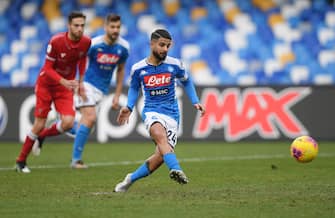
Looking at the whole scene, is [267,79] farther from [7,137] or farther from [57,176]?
[57,176]

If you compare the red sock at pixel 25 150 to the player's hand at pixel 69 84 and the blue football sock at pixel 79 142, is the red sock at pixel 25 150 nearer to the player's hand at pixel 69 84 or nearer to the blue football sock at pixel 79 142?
the blue football sock at pixel 79 142

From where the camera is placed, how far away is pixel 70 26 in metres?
11.5

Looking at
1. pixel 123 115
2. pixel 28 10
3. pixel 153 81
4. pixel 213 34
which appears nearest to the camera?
pixel 123 115

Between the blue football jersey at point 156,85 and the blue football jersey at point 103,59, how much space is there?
3.50m

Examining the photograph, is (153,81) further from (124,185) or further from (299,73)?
(299,73)

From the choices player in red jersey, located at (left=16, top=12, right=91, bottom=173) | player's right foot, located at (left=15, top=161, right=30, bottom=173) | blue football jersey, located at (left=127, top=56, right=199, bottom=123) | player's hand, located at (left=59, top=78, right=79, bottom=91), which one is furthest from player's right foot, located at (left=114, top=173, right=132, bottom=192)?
player's right foot, located at (left=15, top=161, right=30, bottom=173)

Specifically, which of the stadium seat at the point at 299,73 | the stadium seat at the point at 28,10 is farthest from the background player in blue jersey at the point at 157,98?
the stadium seat at the point at 28,10

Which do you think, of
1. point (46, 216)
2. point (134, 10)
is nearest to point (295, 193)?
point (46, 216)

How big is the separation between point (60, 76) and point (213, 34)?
10.7 m

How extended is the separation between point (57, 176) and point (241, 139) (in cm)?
770

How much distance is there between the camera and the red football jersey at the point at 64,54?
11.4 metres

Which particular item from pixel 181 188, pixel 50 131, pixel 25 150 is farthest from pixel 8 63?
pixel 181 188

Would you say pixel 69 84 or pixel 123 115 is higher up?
pixel 123 115

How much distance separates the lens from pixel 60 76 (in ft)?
37.1
